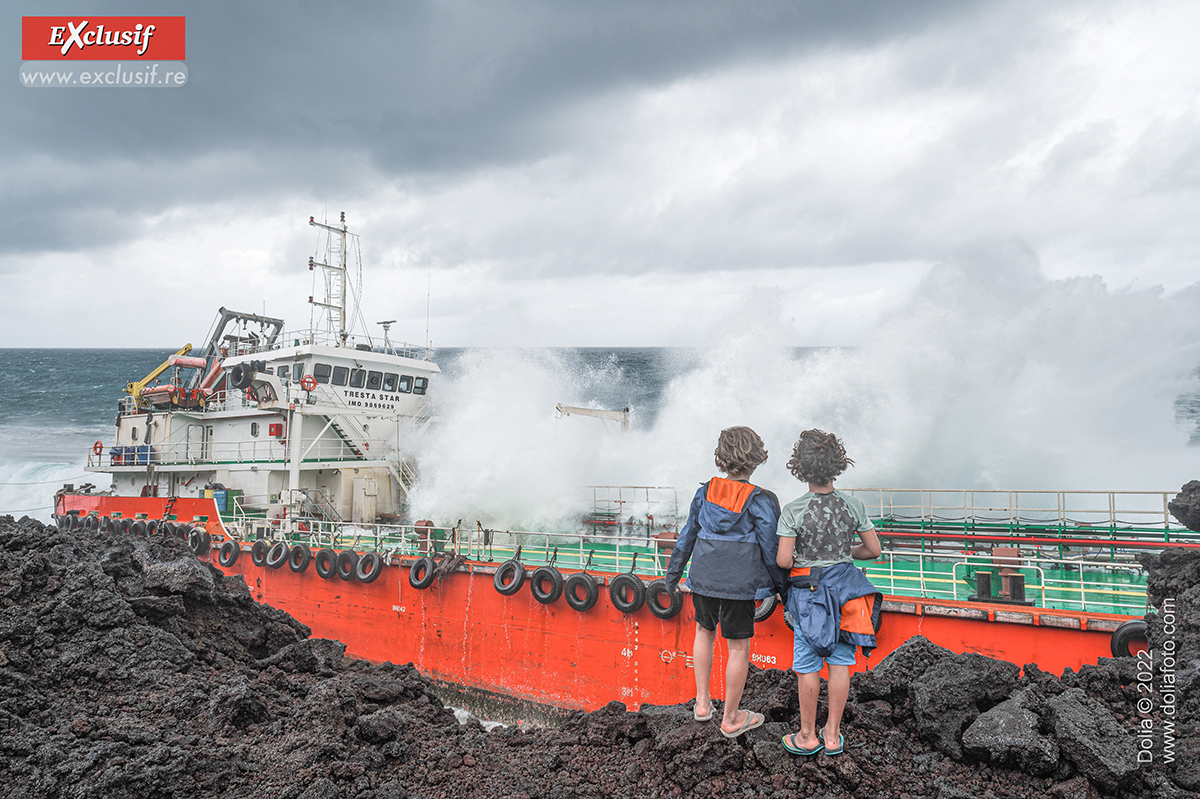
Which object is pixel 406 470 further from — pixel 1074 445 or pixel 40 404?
pixel 40 404

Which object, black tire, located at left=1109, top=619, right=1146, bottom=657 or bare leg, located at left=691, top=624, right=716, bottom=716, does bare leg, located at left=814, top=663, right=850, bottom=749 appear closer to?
bare leg, located at left=691, top=624, right=716, bottom=716

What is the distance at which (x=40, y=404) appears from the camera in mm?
49875

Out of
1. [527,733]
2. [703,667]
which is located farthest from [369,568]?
[703,667]

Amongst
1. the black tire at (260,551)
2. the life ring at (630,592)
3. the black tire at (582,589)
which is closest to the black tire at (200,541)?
the black tire at (260,551)

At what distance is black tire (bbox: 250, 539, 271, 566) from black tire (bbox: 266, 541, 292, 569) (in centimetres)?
10

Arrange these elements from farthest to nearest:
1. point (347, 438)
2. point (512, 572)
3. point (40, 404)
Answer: point (40, 404) → point (347, 438) → point (512, 572)

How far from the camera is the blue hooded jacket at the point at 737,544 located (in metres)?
3.06

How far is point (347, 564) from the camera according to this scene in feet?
37.7

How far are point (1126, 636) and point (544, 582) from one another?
21.3 ft

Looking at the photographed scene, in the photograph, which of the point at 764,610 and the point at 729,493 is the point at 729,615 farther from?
the point at 764,610

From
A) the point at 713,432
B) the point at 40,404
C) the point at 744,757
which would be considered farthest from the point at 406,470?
the point at 40,404

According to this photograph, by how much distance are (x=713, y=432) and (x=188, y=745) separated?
1721cm

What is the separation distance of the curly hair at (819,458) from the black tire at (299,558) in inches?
439

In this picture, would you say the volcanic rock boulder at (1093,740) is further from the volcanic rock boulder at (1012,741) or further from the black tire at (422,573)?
the black tire at (422,573)
